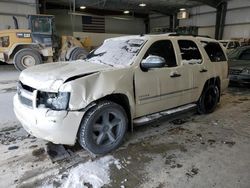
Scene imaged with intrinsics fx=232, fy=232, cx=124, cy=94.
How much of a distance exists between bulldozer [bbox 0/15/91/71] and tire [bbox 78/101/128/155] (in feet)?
28.9

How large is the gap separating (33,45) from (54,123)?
9.85 m

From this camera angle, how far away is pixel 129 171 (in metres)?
2.83

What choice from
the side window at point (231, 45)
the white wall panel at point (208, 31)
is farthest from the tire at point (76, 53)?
the white wall panel at point (208, 31)

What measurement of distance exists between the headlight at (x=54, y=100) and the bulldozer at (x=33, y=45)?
9.01 metres

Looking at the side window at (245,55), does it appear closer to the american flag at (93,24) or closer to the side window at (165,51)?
the side window at (165,51)

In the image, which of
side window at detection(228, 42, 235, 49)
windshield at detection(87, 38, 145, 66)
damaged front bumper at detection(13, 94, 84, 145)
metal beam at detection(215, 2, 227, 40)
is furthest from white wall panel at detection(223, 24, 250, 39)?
damaged front bumper at detection(13, 94, 84, 145)

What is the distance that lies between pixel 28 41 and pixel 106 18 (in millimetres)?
12968

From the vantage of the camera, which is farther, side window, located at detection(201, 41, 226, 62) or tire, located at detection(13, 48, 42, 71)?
tire, located at detection(13, 48, 42, 71)

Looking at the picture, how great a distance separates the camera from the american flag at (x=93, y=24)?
21.7m

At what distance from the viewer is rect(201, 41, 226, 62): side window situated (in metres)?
4.78

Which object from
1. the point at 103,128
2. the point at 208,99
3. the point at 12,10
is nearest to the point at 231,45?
the point at 208,99

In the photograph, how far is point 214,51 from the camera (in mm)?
4980

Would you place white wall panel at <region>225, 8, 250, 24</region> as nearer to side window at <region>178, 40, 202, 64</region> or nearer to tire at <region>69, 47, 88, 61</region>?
tire at <region>69, 47, 88, 61</region>

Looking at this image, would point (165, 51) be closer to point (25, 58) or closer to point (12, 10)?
point (25, 58)
